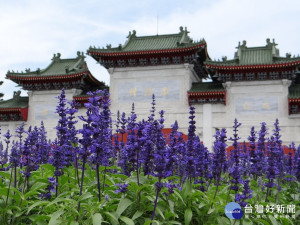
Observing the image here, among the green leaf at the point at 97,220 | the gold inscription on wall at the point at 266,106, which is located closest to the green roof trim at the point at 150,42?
the gold inscription on wall at the point at 266,106

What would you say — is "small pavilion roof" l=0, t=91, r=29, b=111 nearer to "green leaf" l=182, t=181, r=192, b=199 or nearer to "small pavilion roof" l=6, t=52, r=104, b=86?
"small pavilion roof" l=6, t=52, r=104, b=86

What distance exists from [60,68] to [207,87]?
44.8ft

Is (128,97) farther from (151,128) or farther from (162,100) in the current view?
(151,128)

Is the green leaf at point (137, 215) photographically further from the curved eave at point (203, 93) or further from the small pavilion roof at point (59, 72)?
the small pavilion roof at point (59, 72)

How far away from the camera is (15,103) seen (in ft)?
112

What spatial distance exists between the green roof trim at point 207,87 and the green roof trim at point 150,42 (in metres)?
3.47

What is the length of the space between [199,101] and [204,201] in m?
22.5

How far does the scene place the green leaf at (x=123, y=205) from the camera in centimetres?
552

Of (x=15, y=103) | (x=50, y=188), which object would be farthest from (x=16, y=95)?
(x=50, y=188)

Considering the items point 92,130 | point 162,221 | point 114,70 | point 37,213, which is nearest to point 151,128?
point 92,130

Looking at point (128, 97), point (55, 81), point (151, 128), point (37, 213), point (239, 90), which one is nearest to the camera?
point (151, 128)

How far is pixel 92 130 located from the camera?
5.24 meters

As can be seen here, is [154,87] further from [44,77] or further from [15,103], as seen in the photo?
[15,103]

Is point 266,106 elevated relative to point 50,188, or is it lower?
elevated
